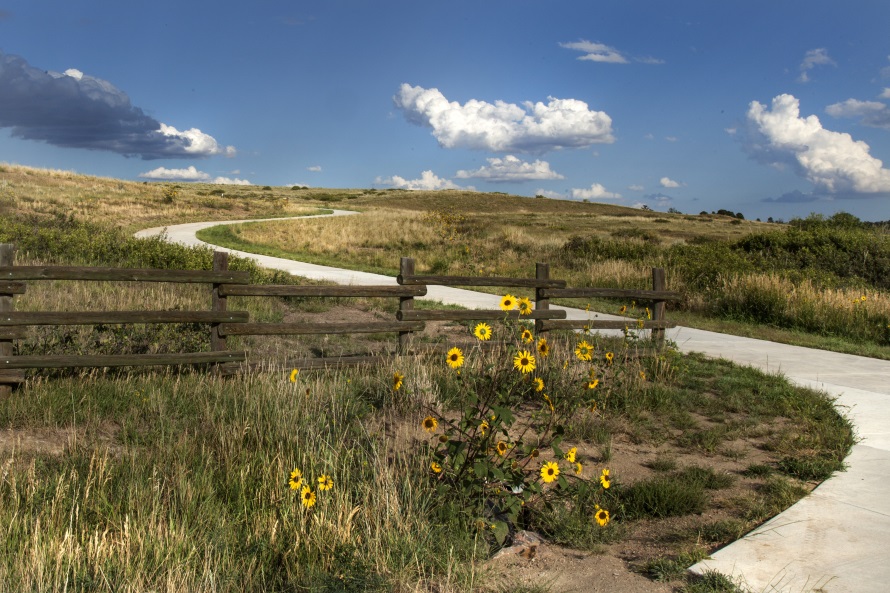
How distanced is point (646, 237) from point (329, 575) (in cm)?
3582

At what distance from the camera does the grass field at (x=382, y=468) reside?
3879 mm

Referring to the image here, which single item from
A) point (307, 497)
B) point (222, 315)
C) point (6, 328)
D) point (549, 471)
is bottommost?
point (307, 497)

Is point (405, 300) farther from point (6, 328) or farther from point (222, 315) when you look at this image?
point (6, 328)

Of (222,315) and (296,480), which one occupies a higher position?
(222,315)

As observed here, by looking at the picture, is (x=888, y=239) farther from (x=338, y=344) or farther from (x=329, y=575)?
(x=329, y=575)

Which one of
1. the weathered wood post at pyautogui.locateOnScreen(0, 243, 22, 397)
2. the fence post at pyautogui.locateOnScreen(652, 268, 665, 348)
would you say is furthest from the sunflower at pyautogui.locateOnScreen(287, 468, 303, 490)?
the fence post at pyautogui.locateOnScreen(652, 268, 665, 348)

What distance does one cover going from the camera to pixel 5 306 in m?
7.09

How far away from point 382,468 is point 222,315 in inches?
160

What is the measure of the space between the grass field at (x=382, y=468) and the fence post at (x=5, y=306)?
325mm

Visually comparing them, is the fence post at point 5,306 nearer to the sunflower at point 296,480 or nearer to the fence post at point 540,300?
the sunflower at point 296,480

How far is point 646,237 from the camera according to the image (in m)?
37.7

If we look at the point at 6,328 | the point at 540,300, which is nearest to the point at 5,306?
the point at 6,328

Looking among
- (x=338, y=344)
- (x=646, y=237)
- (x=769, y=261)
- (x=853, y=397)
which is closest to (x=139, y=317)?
(x=338, y=344)

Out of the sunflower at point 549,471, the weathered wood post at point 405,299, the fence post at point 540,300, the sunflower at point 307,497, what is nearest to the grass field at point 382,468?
the sunflower at point 307,497
